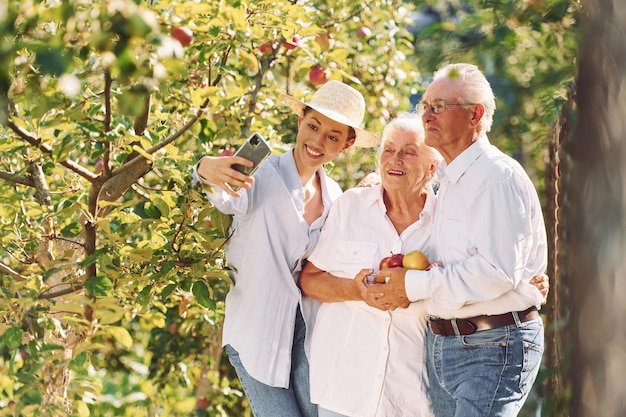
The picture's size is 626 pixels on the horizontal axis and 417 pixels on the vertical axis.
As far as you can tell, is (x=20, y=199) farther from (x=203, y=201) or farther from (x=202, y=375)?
(x=202, y=375)

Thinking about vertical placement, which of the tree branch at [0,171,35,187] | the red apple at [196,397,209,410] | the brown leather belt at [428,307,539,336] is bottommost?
the red apple at [196,397,209,410]

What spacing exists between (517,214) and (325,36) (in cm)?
254

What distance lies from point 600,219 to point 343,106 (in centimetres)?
213

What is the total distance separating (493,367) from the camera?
2.86 metres

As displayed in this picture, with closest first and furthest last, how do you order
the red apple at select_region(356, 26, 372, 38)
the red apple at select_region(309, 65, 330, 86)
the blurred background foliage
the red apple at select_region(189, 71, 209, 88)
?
the blurred background foliage, the red apple at select_region(189, 71, 209, 88), the red apple at select_region(309, 65, 330, 86), the red apple at select_region(356, 26, 372, 38)

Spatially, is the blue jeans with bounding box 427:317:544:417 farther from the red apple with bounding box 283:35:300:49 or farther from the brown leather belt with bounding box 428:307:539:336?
the red apple with bounding box 283:35:300:49

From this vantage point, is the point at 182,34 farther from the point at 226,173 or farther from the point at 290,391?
the point at 290,391

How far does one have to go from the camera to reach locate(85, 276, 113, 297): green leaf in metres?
3.08

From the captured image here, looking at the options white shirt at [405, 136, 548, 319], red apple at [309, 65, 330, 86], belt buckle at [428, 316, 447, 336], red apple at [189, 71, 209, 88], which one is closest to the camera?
white shirt at [405, 136, 548, 319]

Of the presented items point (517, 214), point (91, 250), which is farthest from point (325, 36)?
point (517, 214)

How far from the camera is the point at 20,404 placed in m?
3.07

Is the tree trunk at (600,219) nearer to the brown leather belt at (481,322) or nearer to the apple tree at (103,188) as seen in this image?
the apple tree at (103,188)

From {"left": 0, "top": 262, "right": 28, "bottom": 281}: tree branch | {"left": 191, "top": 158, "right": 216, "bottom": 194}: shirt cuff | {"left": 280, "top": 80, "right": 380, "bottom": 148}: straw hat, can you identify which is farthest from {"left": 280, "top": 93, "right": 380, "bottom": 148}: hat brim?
{"left": 0, "top": 262, "right": 28, "bottom": 281}: tree branch

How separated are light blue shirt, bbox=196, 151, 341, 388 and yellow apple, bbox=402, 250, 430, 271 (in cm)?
44
